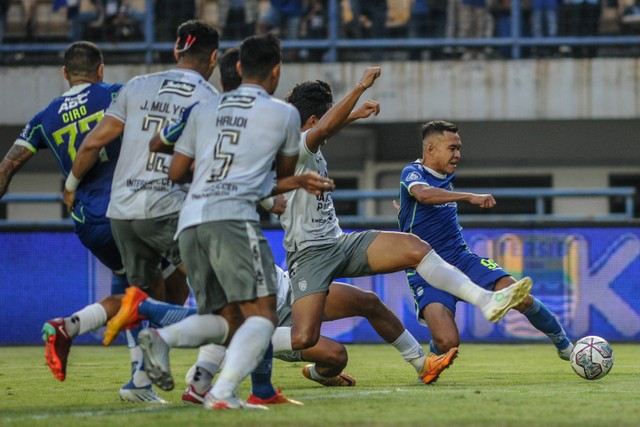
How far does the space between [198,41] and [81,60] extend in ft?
→ 3.25

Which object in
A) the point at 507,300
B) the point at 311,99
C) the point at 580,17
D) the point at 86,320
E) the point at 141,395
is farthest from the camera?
the point at 580,17

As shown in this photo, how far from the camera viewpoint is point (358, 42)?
19.4 m

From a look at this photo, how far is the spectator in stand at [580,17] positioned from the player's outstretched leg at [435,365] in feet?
37.7

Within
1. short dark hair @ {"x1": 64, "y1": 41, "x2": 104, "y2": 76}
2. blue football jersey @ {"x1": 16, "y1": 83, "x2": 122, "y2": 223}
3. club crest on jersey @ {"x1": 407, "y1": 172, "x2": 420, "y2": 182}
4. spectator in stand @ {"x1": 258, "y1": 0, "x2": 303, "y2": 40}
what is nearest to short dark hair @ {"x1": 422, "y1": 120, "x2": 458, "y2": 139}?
club crest on jersey @ {"x1": 407, "y1": 172, "x2": 420, "y2": 182}

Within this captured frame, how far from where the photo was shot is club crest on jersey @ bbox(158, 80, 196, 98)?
293 inches

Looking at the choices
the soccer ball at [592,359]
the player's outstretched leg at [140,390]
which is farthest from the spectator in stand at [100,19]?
the player's outstretched leg at [140,390]

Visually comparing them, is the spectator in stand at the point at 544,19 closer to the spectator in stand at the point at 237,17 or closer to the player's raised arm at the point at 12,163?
the spectator in stand at the point at 237,17

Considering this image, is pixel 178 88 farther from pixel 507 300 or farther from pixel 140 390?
pixel 507 300

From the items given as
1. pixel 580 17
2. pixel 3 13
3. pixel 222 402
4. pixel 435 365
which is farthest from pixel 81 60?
pixel 3 13

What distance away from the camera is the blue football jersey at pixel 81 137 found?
7.91m

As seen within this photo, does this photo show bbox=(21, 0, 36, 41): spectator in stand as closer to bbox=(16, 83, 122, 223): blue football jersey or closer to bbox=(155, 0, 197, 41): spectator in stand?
bbox=(155, 0, 197, 41): spectator in stand

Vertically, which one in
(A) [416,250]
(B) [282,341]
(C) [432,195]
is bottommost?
(B) [282,341]

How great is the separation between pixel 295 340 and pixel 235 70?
1962 mm

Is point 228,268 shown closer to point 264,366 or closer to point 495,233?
point 264,366
